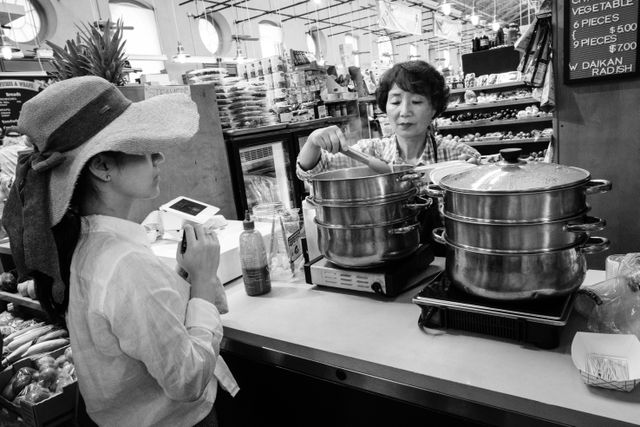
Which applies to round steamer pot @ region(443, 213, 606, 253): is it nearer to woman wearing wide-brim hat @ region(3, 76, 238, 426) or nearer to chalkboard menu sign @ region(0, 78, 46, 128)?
woman wearing wide-brim hat @ region(3, 76, 238, 426)

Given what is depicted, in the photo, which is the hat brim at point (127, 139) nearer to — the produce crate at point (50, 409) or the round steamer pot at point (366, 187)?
the round steamer pot at point (366, 187)

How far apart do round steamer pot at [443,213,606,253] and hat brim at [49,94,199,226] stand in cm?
77

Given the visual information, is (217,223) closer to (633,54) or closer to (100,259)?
(100,259)

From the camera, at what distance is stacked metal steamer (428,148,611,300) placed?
96 cm

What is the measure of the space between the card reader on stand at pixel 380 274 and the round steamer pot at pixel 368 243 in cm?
4

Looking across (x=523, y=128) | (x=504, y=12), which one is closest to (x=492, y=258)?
(x=523, y=128)

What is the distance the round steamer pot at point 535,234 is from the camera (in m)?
0.96

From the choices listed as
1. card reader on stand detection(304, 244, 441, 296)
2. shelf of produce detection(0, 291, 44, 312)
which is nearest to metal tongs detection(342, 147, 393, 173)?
card reader on stand detection(304, 244, 441, 296)

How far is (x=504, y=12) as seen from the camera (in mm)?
20578

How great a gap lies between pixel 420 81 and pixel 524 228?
1522 mm

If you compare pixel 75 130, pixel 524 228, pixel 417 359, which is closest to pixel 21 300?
pixel 75 130

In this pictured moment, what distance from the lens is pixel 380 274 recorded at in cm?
138

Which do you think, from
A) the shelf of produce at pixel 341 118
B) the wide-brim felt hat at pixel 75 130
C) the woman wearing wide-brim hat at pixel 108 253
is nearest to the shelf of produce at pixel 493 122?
the shelf of produce at pixel 341 118

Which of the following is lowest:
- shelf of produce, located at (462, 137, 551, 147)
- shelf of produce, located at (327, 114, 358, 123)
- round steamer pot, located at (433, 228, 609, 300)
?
shelf of produce, located at (462, 137, 551, 147)
